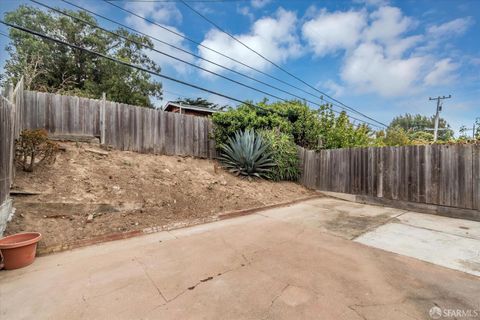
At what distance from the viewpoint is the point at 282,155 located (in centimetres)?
818

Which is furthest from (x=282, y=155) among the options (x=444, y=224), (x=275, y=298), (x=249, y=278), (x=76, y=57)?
(x=76, y=57)

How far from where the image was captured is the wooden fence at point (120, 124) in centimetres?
576

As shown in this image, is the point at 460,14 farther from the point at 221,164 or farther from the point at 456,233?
the point at 221,164

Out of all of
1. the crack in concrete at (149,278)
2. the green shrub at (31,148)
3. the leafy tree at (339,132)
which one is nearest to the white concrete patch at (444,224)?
the leafy tree at (339,132)

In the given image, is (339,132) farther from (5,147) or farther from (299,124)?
(5,147)

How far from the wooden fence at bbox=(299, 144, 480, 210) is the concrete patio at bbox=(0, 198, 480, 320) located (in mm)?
1509

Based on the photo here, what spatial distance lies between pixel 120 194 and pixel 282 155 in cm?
542

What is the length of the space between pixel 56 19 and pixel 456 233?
23.2 m

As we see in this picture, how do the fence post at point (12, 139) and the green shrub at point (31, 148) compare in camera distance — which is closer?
the fence post at point (12, 139)

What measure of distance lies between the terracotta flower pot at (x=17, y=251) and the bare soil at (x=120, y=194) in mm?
390

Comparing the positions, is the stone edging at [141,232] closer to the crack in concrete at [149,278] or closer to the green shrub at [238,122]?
the crack in concrete at [149,278]

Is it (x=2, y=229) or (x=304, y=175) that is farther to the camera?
(x=304, y=175)

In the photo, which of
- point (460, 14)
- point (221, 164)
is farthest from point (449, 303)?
point (460, 14)

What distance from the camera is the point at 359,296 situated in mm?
2188
